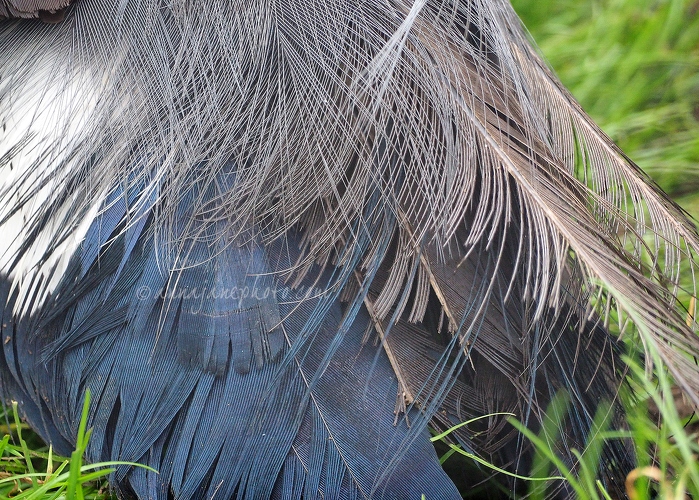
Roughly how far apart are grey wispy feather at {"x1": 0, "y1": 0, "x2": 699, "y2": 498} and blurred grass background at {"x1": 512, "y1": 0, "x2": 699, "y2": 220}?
1.00 meters

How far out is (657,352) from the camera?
31.0 inches

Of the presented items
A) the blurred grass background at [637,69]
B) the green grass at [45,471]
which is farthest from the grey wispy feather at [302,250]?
the blurred grass background at [637,69]

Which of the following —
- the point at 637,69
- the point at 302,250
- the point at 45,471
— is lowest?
the point at 45,471

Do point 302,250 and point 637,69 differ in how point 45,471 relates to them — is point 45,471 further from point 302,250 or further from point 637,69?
point 637,69

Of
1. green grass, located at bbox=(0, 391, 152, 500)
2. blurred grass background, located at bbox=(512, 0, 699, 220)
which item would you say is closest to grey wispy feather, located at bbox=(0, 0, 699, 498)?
green grass, located at bbox=(0, 391, 152, 500)

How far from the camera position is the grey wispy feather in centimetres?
95

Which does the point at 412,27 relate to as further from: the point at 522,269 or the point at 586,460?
the point at 586,460

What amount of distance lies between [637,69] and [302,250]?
1541 millimetres

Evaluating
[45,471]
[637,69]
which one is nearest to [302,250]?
[45,471]

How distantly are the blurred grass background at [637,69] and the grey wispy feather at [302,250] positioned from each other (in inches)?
39.2

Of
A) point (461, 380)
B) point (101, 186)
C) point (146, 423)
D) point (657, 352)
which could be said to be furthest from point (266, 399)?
point (657, 352)

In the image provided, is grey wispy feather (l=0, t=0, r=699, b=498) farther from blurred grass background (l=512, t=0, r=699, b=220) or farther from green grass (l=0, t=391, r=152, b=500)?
blurred grass background (l=512, t=0, r=699, b=220)

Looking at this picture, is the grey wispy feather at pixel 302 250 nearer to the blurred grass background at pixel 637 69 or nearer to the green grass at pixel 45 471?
the green grass at pixel 45 471

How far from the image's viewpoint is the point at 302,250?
3.26ft
